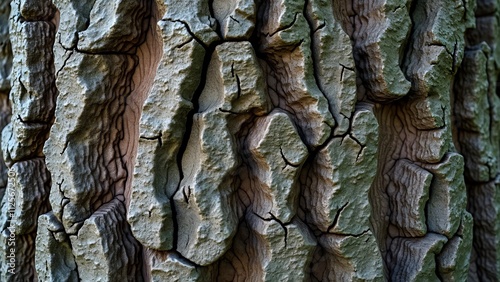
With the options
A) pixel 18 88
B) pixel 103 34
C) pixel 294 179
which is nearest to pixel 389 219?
pixel 294 179

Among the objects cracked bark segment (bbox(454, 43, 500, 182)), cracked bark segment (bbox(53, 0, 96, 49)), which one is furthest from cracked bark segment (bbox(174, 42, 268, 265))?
cracked bark segment (bbox(454, 43, 500, 182))

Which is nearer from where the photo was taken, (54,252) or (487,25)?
(54,252)

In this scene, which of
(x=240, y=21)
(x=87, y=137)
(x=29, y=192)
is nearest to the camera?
(x=240, y=21)

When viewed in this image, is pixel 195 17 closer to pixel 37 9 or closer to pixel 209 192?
pixel 209 192

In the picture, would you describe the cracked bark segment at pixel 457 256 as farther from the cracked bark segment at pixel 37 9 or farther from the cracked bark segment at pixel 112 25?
the cracked bark segment at pixel 37 9

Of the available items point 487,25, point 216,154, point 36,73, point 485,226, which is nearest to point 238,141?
point 216,154

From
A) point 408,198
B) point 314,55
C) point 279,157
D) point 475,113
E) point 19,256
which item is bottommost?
point 19,256
